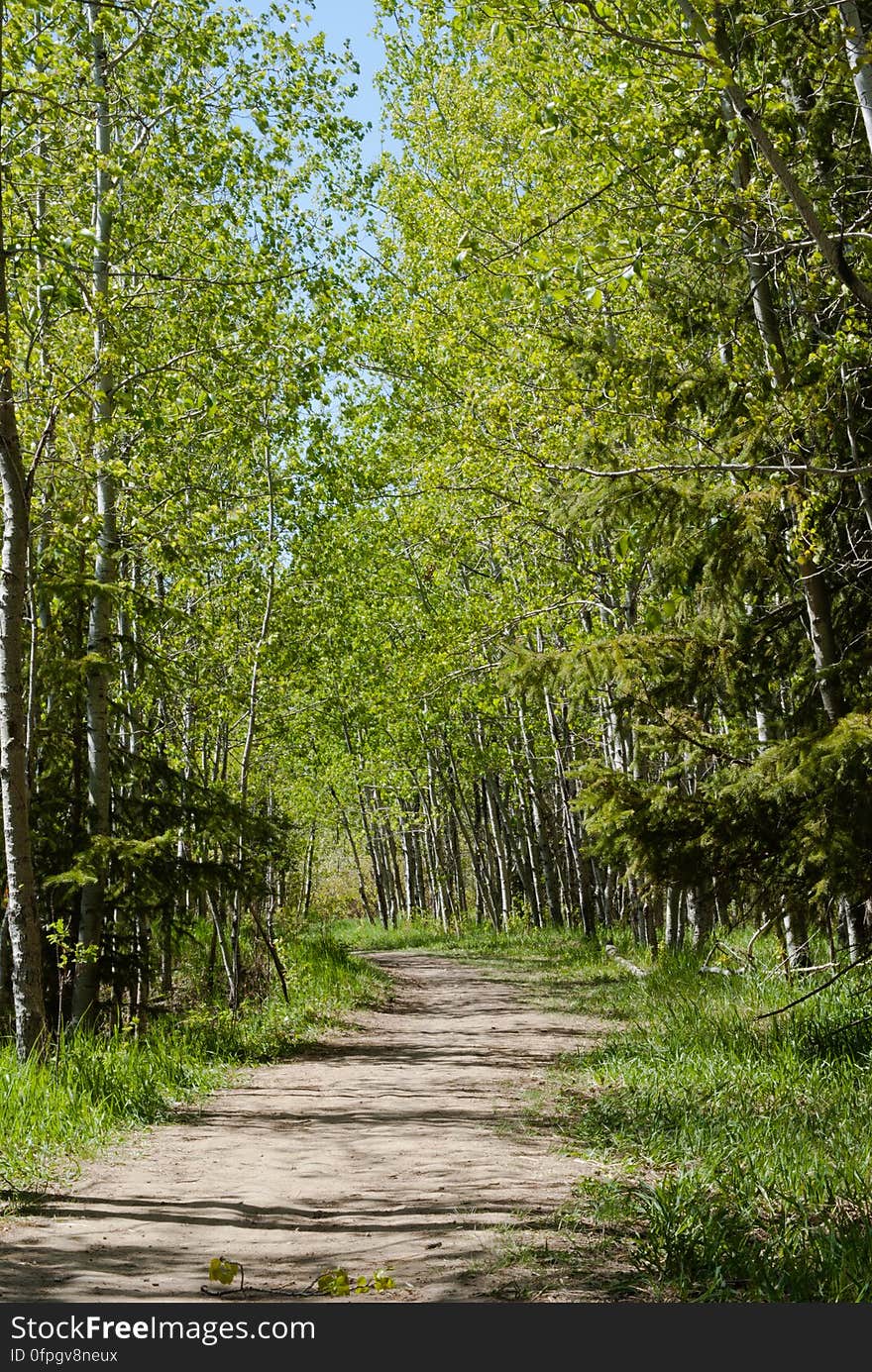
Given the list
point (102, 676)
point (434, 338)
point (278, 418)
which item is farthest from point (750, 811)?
point (434, 338)

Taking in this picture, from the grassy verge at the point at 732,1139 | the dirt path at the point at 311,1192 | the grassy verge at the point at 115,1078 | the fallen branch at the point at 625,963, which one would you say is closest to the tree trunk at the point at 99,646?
the grassy verge at the point at 115,1078

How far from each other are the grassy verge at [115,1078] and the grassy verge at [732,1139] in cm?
290

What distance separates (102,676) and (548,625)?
838 centimetres

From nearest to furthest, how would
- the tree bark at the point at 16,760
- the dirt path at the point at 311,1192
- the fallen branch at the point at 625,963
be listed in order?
1. the dirt path at the point at 311,1192
2. the tree bark at the point at 16,760
3. the fallen branch at the point at 625,963

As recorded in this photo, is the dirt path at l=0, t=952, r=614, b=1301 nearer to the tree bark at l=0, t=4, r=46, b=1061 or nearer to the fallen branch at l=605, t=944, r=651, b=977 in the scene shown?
the tree bark at l=0, t=4, r=46, b=1061

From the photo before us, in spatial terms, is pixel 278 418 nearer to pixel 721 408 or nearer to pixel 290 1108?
pixel 721 408

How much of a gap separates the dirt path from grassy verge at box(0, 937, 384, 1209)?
0.25m

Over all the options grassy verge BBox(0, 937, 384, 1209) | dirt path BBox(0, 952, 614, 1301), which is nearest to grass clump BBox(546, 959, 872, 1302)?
dirt path BBox(0, 952, 614, 1301)

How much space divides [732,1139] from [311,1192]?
7.57ft

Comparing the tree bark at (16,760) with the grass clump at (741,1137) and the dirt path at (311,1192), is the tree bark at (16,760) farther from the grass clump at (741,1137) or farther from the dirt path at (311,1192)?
the grass clump at (741,1137)

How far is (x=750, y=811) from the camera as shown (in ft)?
24.1

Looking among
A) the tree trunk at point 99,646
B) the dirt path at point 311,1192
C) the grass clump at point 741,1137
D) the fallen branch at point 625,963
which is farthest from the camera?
the fallen branch at point 625,963

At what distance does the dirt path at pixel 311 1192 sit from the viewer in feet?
14.3

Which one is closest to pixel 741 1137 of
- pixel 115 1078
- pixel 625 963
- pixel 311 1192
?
pixel 311 1192
